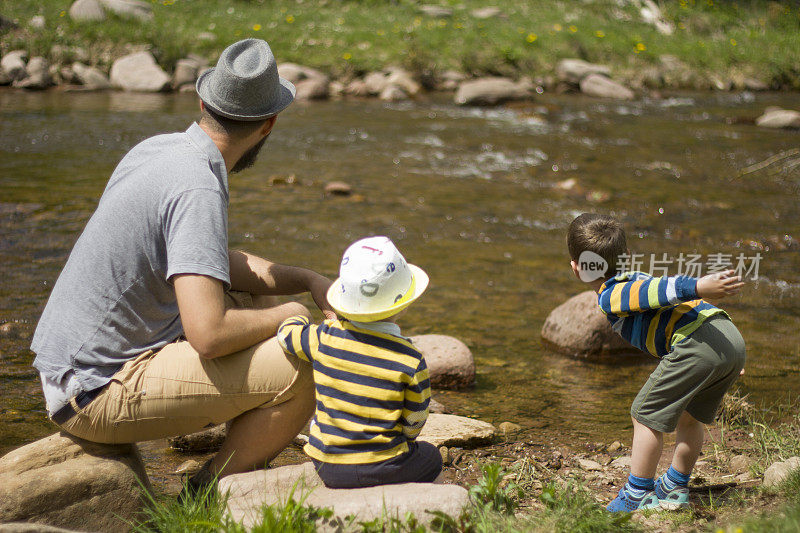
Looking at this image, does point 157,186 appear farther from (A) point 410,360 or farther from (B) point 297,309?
(A) point 410,360

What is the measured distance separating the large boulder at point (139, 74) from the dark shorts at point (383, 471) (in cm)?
1297

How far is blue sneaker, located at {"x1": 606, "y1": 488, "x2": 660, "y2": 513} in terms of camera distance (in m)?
3.12

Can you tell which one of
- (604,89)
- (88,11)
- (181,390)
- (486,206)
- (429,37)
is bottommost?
(604,89)

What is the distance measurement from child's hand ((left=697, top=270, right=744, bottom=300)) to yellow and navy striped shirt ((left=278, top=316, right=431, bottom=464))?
991mm

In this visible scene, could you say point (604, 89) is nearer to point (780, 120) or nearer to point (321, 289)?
point (780, 120)

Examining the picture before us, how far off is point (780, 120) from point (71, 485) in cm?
1271

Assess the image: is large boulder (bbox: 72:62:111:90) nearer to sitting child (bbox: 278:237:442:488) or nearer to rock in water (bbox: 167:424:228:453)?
rock in water (bbox: 167:424:228:453)

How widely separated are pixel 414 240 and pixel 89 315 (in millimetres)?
4904

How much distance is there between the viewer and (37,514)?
272 cm

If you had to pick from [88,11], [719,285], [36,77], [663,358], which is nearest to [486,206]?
[663,358]

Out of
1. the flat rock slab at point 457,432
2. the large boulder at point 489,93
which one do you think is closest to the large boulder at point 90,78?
the large boulder at point 489,93

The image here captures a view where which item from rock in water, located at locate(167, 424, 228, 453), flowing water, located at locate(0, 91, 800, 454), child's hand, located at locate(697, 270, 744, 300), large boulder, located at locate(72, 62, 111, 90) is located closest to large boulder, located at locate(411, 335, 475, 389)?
flowing water, located at locate(0, 91, 800, 454)

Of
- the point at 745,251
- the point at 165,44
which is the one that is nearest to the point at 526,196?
the point at 745,251

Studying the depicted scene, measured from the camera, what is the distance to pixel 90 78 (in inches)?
572
